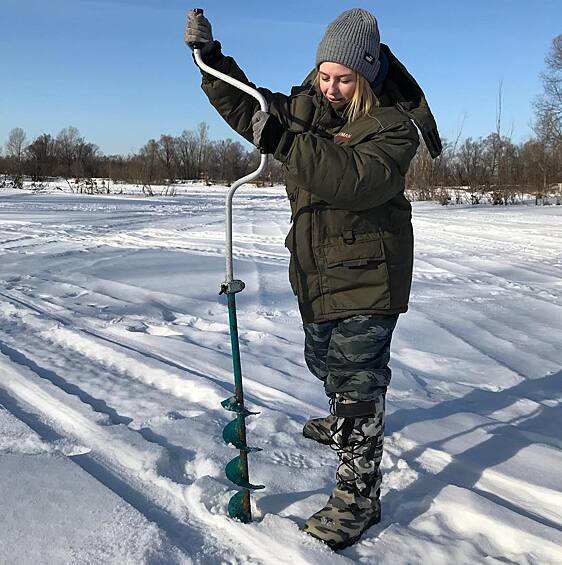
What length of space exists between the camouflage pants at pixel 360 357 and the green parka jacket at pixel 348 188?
0.04 meters

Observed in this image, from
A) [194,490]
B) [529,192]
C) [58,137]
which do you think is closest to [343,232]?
[194,490]

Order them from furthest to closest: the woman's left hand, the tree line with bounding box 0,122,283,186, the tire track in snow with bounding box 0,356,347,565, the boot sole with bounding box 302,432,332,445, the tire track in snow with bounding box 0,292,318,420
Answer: the tree line with bounding box 0,122,283,186 → the tire track in snow with bounding box 0,292,318,420 → the boot sole with bounding box 302,432,332,445 → the tire track in snow with bounding box 0,356,347,565 → the woman's left hand

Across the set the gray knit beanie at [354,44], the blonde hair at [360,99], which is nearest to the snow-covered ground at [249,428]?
the blonde hair at [360,99]

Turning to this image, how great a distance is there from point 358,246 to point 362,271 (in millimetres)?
78

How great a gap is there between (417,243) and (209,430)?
7849mm

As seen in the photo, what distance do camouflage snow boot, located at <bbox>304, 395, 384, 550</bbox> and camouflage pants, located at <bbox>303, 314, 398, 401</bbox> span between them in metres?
0.05

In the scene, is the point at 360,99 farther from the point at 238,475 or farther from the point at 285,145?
the point at 238,475

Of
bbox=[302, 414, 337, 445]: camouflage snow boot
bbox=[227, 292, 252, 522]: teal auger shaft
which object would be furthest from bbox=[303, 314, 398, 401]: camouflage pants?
bbox=[302, 414, 337, 445]: camouflage snow boot

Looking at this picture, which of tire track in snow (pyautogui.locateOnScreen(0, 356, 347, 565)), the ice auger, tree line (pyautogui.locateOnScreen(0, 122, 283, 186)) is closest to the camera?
tire track in snow (pyautogui.locateOnScreen(0, 356, 347, 565))

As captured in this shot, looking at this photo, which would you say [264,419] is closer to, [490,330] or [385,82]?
[385,82]

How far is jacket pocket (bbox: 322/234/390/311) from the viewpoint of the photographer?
5.87ft

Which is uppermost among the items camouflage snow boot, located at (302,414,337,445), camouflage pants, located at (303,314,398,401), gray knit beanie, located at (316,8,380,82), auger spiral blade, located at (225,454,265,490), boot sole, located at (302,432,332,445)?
gray knit beanie, located at (316,8,380,82)

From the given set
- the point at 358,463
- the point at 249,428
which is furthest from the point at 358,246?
the point at 249,428

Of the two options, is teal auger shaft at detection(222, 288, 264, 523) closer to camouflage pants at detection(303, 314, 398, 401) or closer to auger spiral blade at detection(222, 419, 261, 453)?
auger spiral blade at detection(222, 419, 261, 453)
